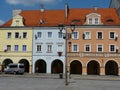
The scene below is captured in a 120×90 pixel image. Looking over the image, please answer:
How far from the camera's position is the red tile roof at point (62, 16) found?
2367 inches

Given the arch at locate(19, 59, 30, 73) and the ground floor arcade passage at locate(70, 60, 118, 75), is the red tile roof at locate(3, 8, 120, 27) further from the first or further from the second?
the ground floor arcade passage at locate(70, 60, 118, 75)

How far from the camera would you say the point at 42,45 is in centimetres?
5966

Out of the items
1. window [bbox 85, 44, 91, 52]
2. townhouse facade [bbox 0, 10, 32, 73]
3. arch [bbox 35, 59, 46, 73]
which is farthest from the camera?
arch [bbox 35, 59, 46, 73]

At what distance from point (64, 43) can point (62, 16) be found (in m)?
7.73

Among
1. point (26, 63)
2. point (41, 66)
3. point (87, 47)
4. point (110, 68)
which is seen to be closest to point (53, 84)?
point (87, 47)

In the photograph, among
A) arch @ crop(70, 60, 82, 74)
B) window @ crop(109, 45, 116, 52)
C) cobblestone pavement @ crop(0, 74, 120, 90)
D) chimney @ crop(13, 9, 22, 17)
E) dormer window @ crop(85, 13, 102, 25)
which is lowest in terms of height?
cobblestone pavement @ crop(0, 74, 120, 90)

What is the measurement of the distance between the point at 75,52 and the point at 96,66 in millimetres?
5995

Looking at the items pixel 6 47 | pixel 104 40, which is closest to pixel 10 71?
pixel 6 47

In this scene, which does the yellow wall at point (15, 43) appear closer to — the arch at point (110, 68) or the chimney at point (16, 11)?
the chimney at point (16, 11)

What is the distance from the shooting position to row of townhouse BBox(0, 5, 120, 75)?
188 feet

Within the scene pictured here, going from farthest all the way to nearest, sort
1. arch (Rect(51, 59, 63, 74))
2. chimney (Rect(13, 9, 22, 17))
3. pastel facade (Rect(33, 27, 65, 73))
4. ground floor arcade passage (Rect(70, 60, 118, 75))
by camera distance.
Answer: chimney (Rect(13, 9, 22, 17)) → arch (Rect(51, 59, 63, 74)) → ground floor arcade passage (Rect(70, 60, 118, 75)) → pastel facade (Rect(33, 27, 65, 73))

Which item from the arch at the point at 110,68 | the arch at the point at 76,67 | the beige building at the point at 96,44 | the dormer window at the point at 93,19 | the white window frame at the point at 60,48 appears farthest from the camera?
the arch at the point at 76,67

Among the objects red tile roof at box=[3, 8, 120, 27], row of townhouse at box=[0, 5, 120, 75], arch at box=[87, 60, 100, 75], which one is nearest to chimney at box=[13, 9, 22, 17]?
red tile roof at box=[3, 8, 120, 27]

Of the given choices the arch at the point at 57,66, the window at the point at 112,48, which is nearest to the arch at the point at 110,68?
the window at the point at 112,48
